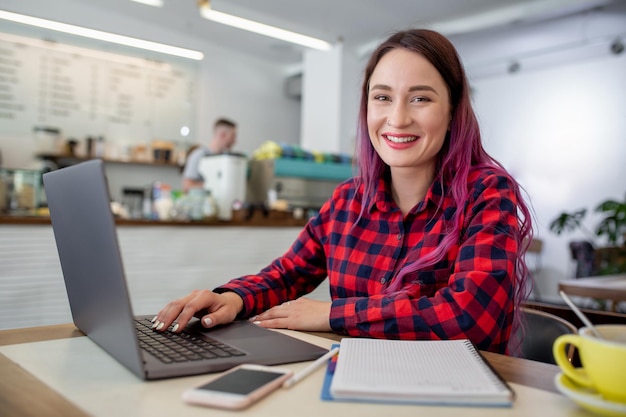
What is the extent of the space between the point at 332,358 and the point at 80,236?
15.7 inches

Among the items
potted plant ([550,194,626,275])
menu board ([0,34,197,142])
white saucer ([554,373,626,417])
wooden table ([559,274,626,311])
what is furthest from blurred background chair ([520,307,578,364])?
menu board ([0,34,197,142])

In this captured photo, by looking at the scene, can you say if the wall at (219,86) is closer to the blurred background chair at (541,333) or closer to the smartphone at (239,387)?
the blurred background chair at (541,333)

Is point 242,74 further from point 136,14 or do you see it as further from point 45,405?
point 45,405

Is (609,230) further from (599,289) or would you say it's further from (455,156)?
(455,156)

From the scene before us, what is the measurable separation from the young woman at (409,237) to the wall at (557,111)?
4.83 m

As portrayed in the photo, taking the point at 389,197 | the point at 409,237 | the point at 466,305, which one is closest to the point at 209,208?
the point at 389,197

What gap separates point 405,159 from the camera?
1329mm

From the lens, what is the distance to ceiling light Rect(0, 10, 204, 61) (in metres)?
5.28

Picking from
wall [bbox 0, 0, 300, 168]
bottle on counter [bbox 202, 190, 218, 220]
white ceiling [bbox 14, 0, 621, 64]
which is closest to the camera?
bottle on counter [bbox 202, 190, 218, 220]

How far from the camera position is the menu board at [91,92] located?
568 centimetres

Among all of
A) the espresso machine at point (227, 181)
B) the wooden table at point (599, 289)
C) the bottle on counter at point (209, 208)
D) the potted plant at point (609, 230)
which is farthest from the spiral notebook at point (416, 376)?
the potted plant at point (609, 230)

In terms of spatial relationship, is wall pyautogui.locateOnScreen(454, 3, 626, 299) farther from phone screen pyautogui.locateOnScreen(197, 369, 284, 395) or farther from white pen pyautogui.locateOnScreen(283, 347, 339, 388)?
phone screen pyautogui.locateOnScreen(197, 369, 284, 395)

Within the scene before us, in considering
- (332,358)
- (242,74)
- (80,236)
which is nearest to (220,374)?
(332,358)

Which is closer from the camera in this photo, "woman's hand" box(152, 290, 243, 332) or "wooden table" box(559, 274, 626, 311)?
"woman's hand" box(152, 290, 243, 332)
